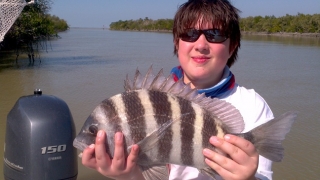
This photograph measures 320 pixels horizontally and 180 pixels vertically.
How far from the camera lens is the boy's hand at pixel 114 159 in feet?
5.64

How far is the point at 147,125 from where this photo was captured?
1.74 m

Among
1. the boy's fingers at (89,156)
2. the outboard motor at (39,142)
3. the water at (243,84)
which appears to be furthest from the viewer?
the water at (243,84)

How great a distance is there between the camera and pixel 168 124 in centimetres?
175

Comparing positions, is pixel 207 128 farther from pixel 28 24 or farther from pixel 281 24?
pixel 281 24

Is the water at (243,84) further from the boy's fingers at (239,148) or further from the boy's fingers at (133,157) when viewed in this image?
the boy's fingers at (239,148)

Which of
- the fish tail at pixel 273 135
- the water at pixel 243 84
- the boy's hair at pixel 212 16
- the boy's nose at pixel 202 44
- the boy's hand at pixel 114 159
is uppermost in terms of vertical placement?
the boy's hair at pixel 212 16

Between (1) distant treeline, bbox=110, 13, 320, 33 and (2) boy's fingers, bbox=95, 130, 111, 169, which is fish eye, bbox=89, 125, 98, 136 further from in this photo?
(1) distant treeline, bbox=110, 13, 320, 33

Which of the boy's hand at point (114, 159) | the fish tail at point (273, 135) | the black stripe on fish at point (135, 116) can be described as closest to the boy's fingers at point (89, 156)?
the boy's hand at point (114, 159)

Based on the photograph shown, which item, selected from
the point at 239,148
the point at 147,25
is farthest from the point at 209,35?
the point at 147,25

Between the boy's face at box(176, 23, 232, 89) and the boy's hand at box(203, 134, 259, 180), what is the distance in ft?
2.49

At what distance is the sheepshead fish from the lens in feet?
5.69

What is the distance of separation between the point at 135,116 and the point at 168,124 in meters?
0.17

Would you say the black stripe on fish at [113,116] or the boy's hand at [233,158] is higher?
the black stripe on fish at [113,116]

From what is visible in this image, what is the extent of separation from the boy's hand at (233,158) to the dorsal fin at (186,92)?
0.12 metres
